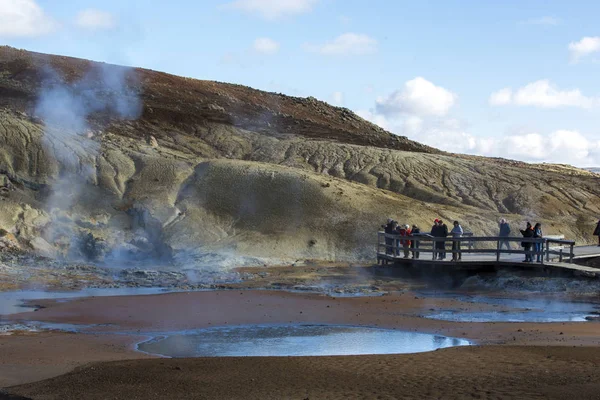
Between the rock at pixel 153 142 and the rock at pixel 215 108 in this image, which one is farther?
the rock at pixel 215 108

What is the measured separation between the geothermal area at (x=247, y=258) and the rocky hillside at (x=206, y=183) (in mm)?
134

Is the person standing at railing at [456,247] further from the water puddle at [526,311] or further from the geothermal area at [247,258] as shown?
the water puddle at [526,311]

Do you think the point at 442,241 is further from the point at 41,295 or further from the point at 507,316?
the point at 41,295

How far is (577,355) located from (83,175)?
101ft

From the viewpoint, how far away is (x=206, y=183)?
4178cm

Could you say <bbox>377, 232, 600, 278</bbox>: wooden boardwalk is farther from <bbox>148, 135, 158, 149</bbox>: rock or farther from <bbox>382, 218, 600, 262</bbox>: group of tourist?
<bbox>148, 135, 158, 149</bbox>: rock

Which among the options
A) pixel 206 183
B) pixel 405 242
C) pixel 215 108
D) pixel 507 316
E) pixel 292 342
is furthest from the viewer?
pixel 215 108

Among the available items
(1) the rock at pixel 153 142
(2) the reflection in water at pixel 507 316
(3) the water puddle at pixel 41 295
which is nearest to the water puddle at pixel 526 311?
(2) the reflection in water at pixel 507 316

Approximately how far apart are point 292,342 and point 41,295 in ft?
33.8

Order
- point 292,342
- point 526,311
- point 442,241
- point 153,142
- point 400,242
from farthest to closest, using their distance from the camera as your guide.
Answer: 1. point 153,142
2. point 400,242
3. point 442,241
4. point 526,311
5. point 292,342

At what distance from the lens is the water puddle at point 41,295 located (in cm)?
2227

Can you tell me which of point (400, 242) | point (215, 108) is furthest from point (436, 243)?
point (215, 108)

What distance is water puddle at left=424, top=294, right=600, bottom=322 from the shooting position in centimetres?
2086

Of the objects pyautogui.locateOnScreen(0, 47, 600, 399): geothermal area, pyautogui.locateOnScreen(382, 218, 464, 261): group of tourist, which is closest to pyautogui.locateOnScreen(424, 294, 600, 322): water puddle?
pyautogui.locateOnScreen(0, 47, 600, 399): geothermal area
